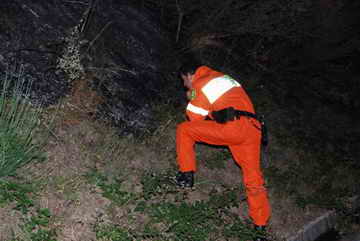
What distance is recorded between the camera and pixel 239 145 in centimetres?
543

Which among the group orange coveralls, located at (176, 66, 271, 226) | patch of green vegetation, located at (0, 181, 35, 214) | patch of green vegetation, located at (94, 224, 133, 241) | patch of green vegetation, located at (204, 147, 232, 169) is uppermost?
orange coveralls, located at (176, 66, 271, 226)

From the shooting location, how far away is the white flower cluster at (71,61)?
5.84 meters

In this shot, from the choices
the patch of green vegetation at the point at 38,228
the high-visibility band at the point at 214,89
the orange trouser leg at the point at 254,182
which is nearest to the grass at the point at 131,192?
the patch of green vegetation at the point at 38,228

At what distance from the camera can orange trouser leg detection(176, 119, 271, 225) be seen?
525 cm

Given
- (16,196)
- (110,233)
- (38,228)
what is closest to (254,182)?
(110,233)

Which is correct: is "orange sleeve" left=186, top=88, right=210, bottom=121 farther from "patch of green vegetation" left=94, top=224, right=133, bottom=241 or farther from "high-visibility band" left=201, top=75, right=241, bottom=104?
"patch of green vegetation" left=94, top=224, right=133, bottom=241

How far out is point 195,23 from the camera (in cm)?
839

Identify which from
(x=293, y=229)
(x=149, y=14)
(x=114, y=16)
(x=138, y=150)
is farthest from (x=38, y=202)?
(x=149, y=14)

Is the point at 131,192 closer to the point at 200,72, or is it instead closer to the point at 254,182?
the point at 254,182

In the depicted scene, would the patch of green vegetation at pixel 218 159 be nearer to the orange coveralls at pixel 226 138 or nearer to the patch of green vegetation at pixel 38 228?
the orange coveralls at pixel 226 138

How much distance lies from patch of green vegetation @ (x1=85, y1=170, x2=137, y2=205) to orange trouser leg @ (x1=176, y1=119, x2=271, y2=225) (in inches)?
35.0

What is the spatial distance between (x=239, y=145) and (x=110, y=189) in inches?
61.5

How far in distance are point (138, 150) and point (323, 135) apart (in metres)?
4.37

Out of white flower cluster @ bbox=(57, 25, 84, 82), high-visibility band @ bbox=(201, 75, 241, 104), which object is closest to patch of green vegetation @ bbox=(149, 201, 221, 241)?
high-visibility band @ bbox=(201, 75, 241, 104)
